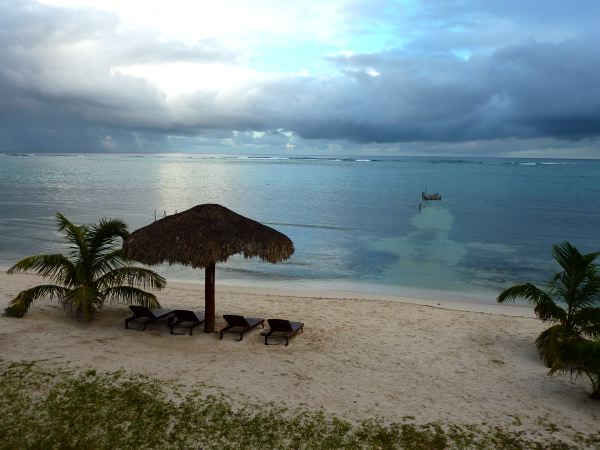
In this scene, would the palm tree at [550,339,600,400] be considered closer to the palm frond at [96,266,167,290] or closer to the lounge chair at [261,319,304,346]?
the lounge chair at [261,319,304,346]

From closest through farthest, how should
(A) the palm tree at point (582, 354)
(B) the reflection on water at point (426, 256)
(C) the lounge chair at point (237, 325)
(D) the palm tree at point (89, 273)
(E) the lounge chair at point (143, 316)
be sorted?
1. (A) the palm tree at point (582, 354)
2. (C) the lounge chair at point (237, 325)
3. (D) the palm tree at point (89, 273)
4. (E) the lounge chair at point (143, 316)
5. (B) the reflection on water at point (426, 256)

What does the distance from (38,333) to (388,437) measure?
7.25 metres

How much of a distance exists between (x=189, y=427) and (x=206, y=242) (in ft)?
13.2

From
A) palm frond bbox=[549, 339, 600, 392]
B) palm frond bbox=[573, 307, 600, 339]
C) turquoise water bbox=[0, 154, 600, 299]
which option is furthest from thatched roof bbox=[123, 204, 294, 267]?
turquoise water bbox=[0, 154, 600, 299]

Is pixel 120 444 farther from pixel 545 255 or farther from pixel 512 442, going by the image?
pixel 545 255

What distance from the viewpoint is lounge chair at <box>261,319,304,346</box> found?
33.9 feet

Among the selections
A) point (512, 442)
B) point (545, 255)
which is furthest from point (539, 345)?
point (545, 255)

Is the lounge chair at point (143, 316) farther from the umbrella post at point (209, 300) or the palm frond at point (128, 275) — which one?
the umbrella post at point (209, 300)

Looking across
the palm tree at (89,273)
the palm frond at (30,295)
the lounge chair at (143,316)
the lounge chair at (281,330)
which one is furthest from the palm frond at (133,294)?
the lounge chair at (281,330)

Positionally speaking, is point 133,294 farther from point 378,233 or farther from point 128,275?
point 378,233

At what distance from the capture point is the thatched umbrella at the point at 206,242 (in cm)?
995

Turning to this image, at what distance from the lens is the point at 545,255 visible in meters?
29.1

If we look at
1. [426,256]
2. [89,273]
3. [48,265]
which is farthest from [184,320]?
[426,256]

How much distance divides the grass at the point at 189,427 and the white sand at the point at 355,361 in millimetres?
371
